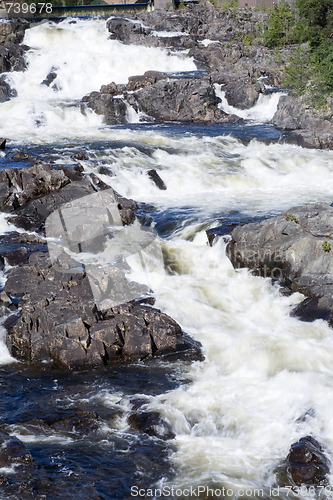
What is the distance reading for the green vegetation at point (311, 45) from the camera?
102 ft

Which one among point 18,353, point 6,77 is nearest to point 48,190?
point 18,353

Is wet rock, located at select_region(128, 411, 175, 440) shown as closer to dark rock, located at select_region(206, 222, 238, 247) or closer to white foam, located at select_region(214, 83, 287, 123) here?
dark rock, located at select_region(206, 222, 238, 247)

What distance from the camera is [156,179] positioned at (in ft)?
75.4

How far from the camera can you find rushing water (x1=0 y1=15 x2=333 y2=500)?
10.1m

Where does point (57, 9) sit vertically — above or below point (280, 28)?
below

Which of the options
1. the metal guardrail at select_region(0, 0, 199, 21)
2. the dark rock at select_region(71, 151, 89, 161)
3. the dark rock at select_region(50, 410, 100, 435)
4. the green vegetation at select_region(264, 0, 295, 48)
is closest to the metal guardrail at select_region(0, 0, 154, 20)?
the metal guardrail at select_region(0, 0, 199, 21)

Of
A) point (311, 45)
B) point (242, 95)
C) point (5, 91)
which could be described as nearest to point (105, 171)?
point (242, 95)

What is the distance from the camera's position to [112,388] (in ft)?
40.1

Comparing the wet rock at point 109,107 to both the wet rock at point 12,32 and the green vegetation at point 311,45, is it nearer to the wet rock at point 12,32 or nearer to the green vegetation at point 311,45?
the green vegetation at point 311,45

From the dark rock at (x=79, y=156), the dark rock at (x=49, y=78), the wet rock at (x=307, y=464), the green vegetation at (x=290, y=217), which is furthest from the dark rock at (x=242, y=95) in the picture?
the wet rock at (x=307, y=464)

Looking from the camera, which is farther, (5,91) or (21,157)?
(5,91)

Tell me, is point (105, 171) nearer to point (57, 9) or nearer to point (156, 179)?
point (156, 179)

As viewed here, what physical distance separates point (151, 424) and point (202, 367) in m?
2.30

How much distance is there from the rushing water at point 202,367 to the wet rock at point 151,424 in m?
0.14
